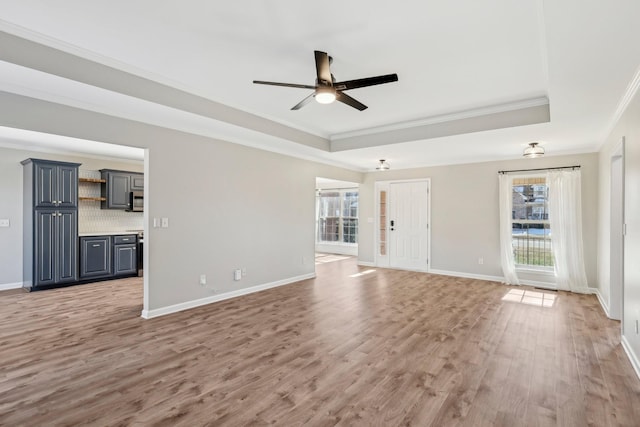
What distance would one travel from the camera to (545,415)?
211cm

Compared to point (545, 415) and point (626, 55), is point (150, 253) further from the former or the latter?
point (626, 55)

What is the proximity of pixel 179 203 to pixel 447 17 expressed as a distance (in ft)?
12.0

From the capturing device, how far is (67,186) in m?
5.82

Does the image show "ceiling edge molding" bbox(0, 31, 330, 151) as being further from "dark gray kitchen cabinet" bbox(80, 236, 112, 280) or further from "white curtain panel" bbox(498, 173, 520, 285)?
"white curtain panel" bbox(498, 173, 520, 285)

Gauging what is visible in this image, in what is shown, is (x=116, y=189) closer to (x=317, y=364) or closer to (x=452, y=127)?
(x=317, y=364)

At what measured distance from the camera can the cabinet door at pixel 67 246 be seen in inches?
225

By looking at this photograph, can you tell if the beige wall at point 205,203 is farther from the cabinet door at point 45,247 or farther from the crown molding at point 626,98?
the crown molding at point 626,98

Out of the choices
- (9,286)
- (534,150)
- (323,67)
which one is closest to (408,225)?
(534,150)

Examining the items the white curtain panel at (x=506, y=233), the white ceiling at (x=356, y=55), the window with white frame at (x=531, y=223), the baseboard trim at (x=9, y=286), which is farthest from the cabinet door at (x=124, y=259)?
the window with white frame at (x=531, y=223)

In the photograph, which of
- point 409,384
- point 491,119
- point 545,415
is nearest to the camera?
point 545,415

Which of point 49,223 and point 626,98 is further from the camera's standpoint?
point 49,223

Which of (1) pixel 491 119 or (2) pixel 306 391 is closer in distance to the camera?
(2) pixel 306 391

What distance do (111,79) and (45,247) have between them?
4179 mm

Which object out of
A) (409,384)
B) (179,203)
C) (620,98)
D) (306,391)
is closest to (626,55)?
(620,98)
